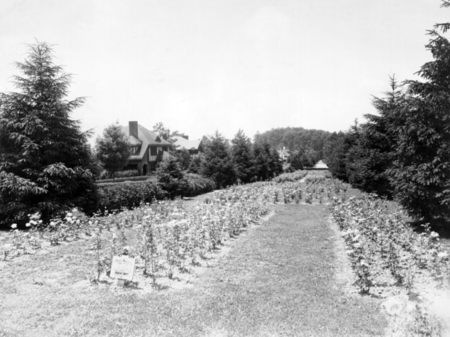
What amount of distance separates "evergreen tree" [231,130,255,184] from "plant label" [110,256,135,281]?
101 ft

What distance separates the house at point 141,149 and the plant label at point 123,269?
123 ft

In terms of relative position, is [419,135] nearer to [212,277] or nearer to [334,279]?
[334,279]

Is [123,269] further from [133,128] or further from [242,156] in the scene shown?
[133,128]

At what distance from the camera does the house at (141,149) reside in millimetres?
43381

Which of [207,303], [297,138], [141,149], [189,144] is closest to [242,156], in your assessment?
[141,149]

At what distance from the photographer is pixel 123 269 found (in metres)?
6.27

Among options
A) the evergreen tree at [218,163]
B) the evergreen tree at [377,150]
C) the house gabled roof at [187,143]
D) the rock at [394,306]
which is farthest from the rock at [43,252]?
the house gabled roof at [187,143]

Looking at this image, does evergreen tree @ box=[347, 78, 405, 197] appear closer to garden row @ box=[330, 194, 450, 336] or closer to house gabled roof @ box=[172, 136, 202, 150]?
garden row @ box=[330, 194, 450, 336]

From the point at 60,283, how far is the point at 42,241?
4266 mm

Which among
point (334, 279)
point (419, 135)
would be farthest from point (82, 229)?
point (419, 135)

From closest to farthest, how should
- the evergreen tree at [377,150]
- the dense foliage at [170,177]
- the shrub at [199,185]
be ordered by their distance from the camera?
the evergreen tree at [377,150] < the dense foliage at [170,177] < the shrub at [199,185]

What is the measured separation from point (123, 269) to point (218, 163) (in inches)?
979

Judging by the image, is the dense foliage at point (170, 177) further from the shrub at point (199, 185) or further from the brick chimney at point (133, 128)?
the brick chimney at point (133, 128)

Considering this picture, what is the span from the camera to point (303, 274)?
7.13 m
